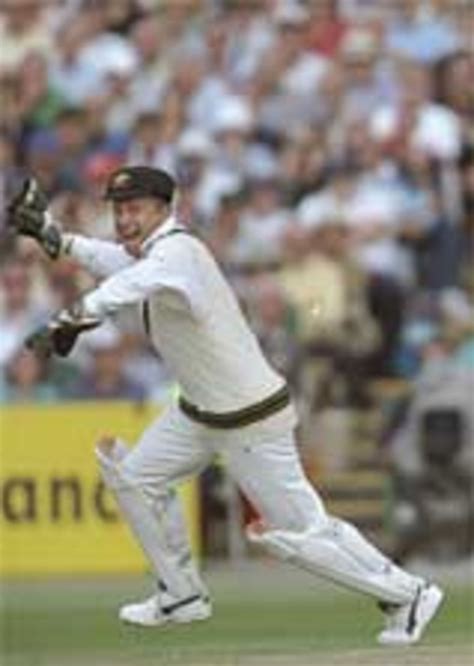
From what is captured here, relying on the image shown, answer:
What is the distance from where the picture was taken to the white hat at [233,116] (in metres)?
15.9

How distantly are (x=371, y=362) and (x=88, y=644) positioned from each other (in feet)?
18.3

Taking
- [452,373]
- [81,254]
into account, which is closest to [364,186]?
[452,373]

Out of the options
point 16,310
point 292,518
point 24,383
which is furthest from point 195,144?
point 292,518

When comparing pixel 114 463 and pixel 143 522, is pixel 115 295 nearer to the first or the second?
pixel 114 463

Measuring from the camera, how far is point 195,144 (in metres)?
15.9

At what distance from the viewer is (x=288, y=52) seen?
16062 millimetres

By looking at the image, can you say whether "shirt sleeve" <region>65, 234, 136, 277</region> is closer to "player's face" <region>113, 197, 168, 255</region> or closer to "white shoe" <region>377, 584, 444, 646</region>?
"player's face" <region>113, 197, 168, 255</region>

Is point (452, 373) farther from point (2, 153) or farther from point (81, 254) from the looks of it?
point (81, 254)

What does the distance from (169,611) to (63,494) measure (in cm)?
514

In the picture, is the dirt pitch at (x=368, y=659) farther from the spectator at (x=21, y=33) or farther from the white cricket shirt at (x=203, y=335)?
the spectator at (x=21, y=33)

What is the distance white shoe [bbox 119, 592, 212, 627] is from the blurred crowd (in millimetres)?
5028

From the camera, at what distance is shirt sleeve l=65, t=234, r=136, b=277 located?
9578mm

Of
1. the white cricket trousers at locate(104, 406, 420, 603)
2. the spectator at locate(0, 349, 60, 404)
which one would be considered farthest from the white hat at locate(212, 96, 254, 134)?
the white cricket trousers at locate(104, 406, 420, 603)

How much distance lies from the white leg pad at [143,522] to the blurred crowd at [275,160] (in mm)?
5170
